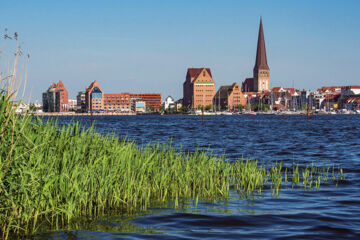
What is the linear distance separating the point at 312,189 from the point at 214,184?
3.47 meters

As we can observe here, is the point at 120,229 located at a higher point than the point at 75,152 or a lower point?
lower

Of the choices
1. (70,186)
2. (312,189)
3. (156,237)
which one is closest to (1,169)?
(70,186)

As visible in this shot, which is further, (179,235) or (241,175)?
(241,175)

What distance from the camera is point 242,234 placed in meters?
9.91

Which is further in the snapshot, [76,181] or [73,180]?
[73,180]

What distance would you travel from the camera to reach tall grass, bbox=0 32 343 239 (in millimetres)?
8477

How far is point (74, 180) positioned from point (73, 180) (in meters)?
0.28

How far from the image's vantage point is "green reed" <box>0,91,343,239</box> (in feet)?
27.8

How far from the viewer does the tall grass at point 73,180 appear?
8477 mm

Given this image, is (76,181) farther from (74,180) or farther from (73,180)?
(73,180)

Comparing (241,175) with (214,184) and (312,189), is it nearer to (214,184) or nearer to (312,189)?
(214,184)

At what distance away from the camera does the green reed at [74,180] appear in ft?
27.8

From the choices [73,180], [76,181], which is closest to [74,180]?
[76,181]

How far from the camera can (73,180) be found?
9688 millimetres
